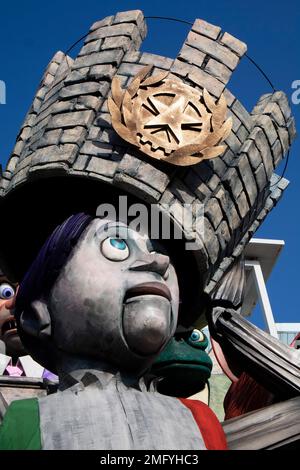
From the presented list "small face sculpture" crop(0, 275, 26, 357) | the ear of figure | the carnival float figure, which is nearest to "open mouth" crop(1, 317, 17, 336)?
"small face sculpture" crop(0, 275, 26, 357)

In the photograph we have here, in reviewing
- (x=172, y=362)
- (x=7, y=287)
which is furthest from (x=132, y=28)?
(x=7, y=287)

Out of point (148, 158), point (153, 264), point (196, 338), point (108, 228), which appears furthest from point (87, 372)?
point (196, 338)

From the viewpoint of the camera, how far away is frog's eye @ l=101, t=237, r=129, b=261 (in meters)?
3.07

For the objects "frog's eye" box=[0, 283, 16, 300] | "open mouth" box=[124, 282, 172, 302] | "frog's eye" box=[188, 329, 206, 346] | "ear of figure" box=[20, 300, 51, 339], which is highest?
"open mouth" box=[124, 282, 172, 302]

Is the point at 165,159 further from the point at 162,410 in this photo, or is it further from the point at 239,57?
the point at 162,410

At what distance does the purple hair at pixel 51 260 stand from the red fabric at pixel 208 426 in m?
0.72

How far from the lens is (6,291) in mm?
5773

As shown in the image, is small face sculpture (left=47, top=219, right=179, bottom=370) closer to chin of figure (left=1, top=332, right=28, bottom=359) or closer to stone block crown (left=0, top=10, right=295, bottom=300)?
stone block crown (left=0, top=10, right=295, bottom=300)

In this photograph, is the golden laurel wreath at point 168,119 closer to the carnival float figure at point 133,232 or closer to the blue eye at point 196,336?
the carnival float figure at point 133,232

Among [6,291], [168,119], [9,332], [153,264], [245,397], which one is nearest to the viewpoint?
[153,264]

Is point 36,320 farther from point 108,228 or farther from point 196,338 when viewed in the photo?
point 196,338

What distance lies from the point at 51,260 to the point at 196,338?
1.09 metres

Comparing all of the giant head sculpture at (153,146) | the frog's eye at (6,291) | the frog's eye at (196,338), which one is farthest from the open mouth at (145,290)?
the frog's eye at (6,291)
